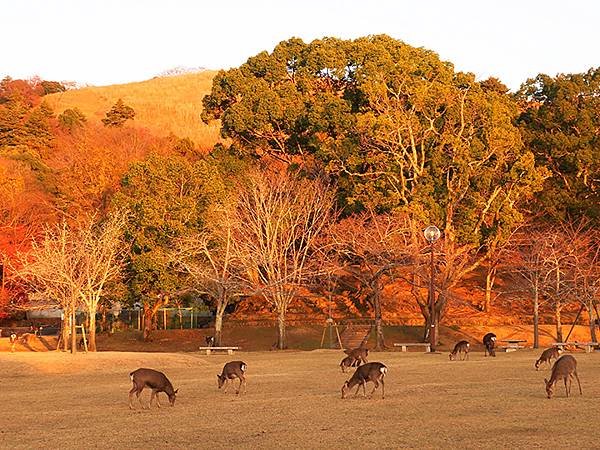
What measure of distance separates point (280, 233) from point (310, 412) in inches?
1232

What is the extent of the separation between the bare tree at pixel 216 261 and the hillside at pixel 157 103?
77022mm

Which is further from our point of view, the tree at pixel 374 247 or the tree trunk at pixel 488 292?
the tree trunk at pixel 488 292

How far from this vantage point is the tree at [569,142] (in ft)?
186

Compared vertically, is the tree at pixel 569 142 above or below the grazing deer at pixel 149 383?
above

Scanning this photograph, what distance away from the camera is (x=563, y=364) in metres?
19.5

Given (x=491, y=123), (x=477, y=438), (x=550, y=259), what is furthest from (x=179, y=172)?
(x=477, y=438)

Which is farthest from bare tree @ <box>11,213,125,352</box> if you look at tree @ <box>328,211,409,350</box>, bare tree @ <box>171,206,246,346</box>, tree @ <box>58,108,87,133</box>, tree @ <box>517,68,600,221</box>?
tree @ <box>58,108,87,133</box>

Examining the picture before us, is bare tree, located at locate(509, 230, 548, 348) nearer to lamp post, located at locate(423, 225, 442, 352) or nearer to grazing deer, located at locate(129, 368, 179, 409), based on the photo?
lamp post, located at locate(423, 225, 442, 352)

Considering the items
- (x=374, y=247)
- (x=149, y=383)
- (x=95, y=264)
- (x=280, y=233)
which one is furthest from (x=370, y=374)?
(x=280, y=233)

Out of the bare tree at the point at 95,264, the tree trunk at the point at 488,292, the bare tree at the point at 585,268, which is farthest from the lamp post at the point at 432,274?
the bare tree at the point at 95,264

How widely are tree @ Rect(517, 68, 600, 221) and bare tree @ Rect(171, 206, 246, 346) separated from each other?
21590 millimetres

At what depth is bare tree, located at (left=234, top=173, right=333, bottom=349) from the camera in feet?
153

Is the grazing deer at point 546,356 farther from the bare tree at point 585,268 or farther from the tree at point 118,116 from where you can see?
the tree at point 118,116

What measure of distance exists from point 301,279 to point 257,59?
1786 cm
